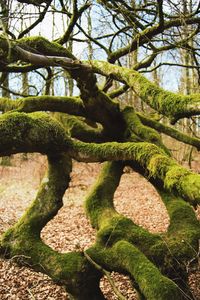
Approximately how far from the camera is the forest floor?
670cm

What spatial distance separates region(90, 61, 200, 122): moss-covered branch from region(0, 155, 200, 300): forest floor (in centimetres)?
246

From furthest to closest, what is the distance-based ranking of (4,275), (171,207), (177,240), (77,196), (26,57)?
(77,196) → (4,275) → (171,207) → (177,240) → (26,57)

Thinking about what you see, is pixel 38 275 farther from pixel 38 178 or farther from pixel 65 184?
pixel 38 178

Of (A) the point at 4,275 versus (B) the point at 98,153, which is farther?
(A) the point at 4,275

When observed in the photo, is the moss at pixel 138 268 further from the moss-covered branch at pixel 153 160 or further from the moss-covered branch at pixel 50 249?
the moss-covered branch at pixel 153 160

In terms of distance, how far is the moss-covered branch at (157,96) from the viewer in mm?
3662

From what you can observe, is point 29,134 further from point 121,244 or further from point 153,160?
point 121,244

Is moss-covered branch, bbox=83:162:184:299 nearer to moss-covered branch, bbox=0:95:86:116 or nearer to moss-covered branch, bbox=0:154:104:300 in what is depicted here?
moss-covered branch, bbox=0:154:104:300

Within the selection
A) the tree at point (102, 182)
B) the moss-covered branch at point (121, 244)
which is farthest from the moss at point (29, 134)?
the moss-covered branch at point (121, 244)

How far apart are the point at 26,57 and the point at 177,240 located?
122 inches

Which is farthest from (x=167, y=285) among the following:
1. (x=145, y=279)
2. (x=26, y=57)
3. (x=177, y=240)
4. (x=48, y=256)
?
(x=26, y=57)

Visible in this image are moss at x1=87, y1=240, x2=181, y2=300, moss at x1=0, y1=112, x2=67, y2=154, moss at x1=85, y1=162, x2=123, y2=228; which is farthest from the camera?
moss at x1=85, y1=162, x2=123, y2=228

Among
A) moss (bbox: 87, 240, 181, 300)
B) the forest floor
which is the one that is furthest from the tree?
the forest floor

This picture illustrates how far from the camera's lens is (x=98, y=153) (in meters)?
4.91
